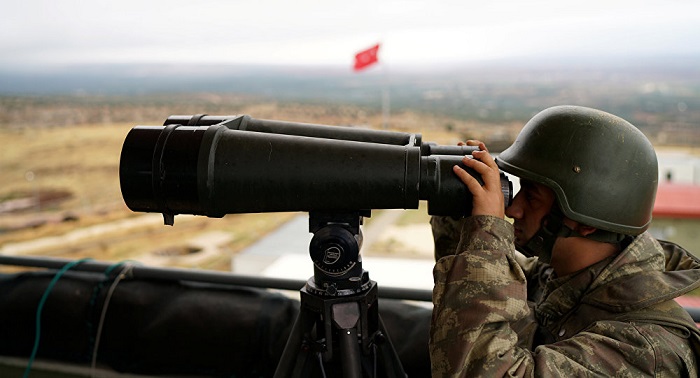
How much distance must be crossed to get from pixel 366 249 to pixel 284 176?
171cm

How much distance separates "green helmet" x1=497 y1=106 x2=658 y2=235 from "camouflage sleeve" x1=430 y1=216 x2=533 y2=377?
0.64 feet

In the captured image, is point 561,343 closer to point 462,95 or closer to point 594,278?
point 594,278

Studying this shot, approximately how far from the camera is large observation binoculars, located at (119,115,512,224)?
101 cm

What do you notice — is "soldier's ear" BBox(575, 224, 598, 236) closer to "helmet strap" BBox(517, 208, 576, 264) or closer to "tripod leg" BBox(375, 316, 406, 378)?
"helmet strap" BBox(517, 208, 576, 264)

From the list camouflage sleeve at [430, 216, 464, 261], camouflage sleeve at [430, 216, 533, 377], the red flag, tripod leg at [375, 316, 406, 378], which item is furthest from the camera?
the red flag

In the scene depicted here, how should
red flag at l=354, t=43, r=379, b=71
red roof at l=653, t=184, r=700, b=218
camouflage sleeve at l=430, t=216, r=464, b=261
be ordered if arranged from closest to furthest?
camouflage sleeve at l=430, t=216, r=464, b=261 < red roof at l=653, t=184, r=700, b=218 < red flag at l=354, t=43, r=379, b=71

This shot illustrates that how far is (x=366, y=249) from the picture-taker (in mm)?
2680

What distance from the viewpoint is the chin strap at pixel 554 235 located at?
3.80ft

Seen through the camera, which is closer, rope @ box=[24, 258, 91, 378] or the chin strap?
the chin strap

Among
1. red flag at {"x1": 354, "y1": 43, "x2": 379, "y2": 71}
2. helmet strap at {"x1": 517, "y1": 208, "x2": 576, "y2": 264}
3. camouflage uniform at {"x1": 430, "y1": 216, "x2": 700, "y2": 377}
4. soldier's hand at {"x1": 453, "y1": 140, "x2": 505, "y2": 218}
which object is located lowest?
camouflage uniform at {"x1": 430, "y1": 216, "x2": 700, "y2": 377}

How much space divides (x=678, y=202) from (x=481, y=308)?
5.80ft

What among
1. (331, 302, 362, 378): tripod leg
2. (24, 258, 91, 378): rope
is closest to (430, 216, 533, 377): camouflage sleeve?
(331, 302, 362, 378): tripod leg

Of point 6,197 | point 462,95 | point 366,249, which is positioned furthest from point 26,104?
point 462,95

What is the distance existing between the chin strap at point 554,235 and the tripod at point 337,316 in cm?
35
